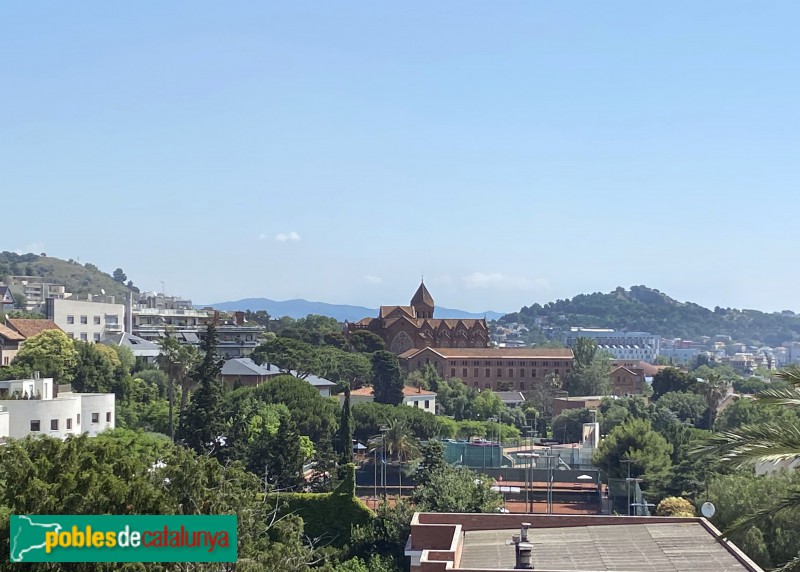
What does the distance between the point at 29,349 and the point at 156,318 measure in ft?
267

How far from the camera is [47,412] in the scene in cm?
5238

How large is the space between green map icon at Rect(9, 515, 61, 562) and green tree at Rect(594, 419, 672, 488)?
45.2 m

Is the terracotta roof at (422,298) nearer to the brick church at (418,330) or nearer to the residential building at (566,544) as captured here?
the brick church at (418,330)

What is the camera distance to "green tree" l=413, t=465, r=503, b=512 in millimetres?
43375

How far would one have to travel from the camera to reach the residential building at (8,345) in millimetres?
92750

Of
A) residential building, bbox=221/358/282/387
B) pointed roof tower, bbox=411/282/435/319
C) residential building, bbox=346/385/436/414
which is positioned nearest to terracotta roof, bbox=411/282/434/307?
pointed roof tower, bbox=411/282/435/319

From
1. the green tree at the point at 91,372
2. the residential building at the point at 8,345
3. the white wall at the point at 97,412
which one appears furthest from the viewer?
the residential building at the point at 8,345

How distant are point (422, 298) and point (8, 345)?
278 feet

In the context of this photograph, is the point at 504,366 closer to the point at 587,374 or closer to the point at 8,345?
the point at 587,374

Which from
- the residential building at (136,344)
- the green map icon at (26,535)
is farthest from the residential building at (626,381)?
the green map icon at (26,535)

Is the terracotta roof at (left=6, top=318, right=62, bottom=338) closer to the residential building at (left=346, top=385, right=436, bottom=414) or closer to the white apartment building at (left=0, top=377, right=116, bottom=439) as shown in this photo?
the residential building at (left=346, top=385, right=436, bottom=414)

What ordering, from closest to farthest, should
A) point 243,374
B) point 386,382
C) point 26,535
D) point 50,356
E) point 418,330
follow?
point 26,535
point 50,356
point 243,374
point 386,382
point 418,330

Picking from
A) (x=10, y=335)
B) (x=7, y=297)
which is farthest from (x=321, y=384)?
(x=7, y=297)

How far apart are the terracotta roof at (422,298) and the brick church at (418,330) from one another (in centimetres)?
129
